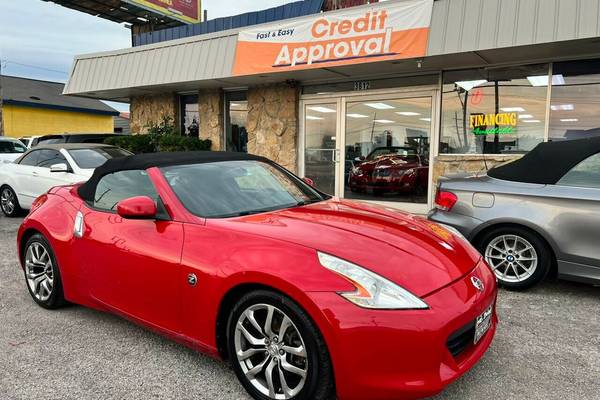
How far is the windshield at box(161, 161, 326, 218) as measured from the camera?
10.1 feet

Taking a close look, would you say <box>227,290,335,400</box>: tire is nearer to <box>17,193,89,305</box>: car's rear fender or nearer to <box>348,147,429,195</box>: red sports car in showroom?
<box>17,193,89,305</box>: car's rear fender

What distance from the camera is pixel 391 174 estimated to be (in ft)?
30.7

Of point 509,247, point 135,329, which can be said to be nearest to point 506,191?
point 509,247

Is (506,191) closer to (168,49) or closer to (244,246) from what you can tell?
(244,246)

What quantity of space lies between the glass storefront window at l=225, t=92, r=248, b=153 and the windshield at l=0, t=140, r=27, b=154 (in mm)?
6271

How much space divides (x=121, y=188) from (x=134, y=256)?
75cm

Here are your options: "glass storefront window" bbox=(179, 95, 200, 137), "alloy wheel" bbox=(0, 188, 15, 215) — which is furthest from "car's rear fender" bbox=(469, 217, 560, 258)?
"glass storefront window" bbox=(179, 95, 200, 137)

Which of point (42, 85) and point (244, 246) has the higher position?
point (42, 85)

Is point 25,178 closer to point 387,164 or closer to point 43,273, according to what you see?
point 43,273

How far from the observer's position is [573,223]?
4090 millimetres

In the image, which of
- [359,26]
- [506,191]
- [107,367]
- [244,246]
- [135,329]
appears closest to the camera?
[244,246]

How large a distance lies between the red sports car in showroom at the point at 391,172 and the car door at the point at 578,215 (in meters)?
4.61

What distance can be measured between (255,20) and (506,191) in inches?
319

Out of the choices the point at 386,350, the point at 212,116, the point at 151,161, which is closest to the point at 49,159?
the point at 212,116
